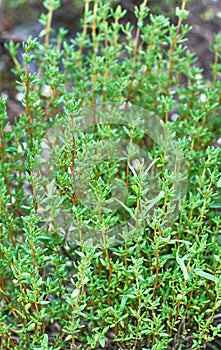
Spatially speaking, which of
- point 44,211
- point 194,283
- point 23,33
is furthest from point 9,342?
point 23,33

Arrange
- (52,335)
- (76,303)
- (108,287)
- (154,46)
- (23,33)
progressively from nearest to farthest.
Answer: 1. (76,303)
2. (108,287)
3. (52,335)
4. (154,46)
5. (23,33)

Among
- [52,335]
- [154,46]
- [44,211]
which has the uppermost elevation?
[154,46]

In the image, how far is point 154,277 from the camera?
5.73 feet

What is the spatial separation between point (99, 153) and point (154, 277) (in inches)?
15.7

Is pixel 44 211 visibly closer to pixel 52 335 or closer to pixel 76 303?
pixel 76 303

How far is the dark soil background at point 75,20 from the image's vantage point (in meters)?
4.29

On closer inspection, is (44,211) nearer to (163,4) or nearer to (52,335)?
(52,335)

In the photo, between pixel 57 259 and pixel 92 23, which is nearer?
pixel 57 259

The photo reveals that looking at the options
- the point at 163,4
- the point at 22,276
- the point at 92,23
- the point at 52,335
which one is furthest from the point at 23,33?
the point at 22,276

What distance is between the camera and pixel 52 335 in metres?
2.22

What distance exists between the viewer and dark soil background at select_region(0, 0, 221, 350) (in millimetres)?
4289

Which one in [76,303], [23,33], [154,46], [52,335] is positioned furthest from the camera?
[23,33]

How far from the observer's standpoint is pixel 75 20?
4598 millimetres

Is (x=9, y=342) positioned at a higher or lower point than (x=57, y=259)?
lower
